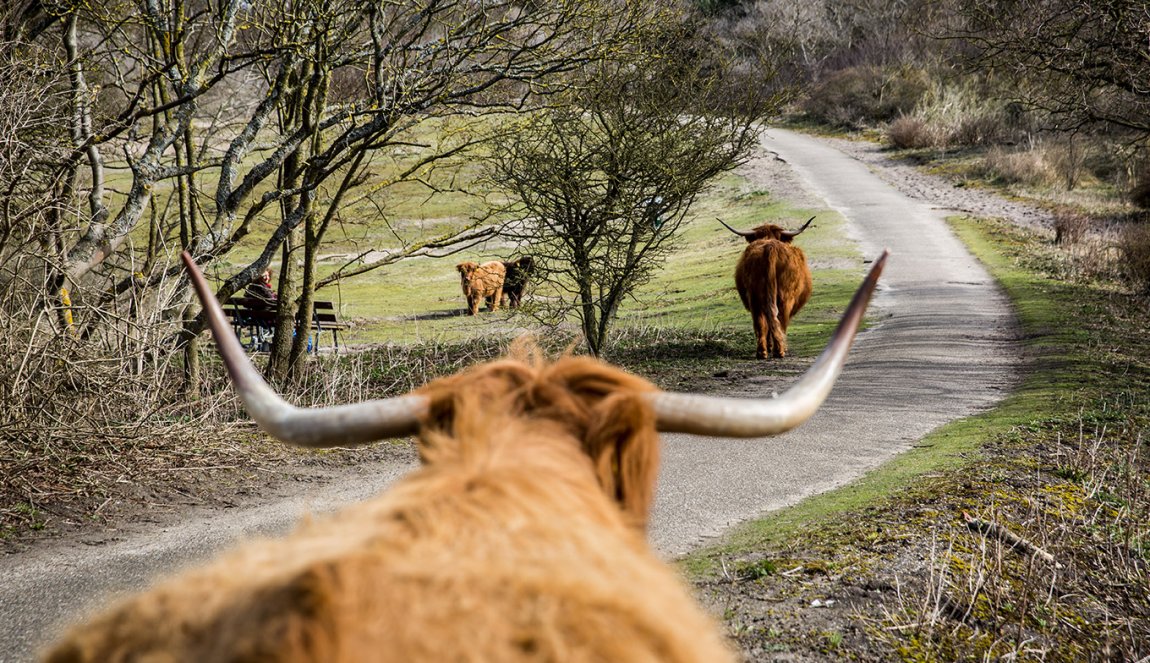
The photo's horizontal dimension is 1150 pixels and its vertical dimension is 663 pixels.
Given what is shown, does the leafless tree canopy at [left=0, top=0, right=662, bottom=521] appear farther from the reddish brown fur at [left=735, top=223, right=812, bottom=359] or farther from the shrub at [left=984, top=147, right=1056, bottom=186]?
the shrub at [left=984, top=147, right=1056, bottom=186]

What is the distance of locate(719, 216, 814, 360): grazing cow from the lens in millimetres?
14078

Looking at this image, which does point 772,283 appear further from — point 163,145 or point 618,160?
point 163,145

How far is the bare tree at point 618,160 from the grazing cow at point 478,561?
415 inches

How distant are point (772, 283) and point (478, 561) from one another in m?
12.8

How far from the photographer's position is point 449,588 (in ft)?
4.99

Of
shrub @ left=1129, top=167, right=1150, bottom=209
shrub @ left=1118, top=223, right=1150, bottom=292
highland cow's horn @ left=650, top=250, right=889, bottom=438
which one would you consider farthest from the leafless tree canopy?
shrub @ left=1129, top=167, right=1150, bottom=209

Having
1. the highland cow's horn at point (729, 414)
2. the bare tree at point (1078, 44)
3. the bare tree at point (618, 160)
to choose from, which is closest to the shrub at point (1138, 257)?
the bare tree at point (1078, 44)

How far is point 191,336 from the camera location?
35.3 ft

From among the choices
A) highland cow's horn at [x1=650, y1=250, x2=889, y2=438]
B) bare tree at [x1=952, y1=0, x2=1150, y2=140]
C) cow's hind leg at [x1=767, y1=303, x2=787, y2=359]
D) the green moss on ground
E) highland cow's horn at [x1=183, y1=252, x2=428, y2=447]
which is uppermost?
bare tree at [x1=952, y1=0, x2=1150, y2=140]

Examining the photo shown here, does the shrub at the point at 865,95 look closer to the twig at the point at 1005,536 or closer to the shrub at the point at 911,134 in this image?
the shrub at the point at 911,134

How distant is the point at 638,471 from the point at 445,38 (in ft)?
31.4

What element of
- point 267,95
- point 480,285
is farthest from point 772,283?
point 480,285

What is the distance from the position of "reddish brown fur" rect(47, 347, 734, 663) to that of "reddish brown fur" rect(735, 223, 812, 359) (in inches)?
485

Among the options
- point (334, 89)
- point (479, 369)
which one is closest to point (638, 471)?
point (479, 369)
